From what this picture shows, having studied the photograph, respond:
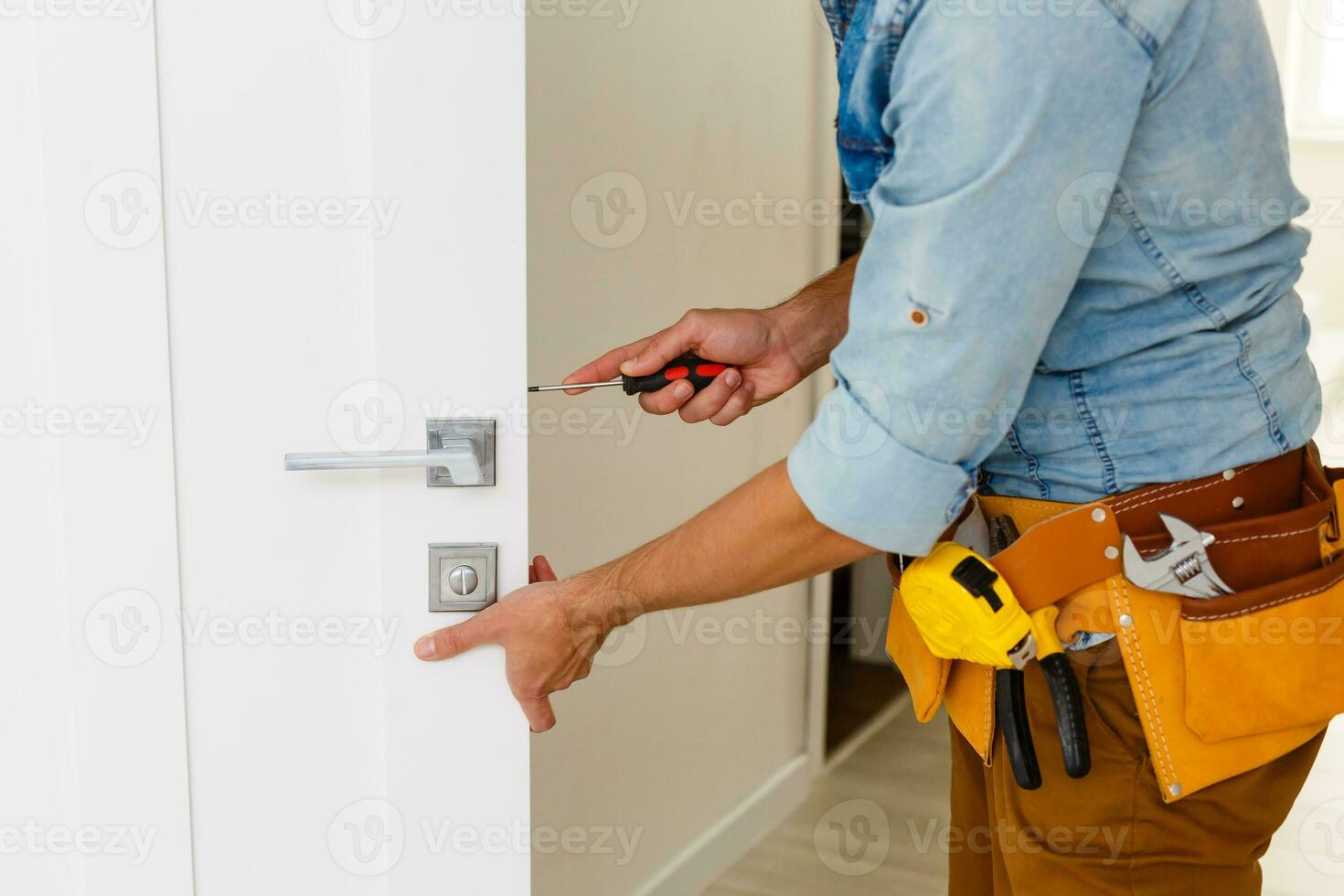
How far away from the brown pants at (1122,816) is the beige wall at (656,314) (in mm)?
1025

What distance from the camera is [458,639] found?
118 centimetres

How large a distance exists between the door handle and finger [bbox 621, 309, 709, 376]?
20 centimetres

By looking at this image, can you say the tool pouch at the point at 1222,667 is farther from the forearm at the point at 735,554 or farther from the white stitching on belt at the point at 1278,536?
the forearm at the point at 735,554

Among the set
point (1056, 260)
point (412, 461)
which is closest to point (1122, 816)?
point (1056, 260)

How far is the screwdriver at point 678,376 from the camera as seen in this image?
4.20ft

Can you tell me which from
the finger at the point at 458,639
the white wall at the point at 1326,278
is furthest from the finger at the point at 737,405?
the white wall at the point at 1326,278

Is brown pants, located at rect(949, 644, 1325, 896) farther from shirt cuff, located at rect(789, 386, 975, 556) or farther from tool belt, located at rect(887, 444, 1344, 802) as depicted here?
shirt cuff, located at rect(789, 386, 975, 556)

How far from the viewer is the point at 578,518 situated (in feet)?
6.70

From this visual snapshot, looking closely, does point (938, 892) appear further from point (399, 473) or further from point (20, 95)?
point (20, 95)

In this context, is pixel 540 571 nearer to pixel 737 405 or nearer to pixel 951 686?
pixel 737 405

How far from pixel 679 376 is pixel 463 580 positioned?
0.33 metres

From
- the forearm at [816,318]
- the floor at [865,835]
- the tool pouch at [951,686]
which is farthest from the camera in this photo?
the floor at [865,835]

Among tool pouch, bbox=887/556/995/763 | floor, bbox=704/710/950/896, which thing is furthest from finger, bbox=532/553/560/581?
floor, bbox=704/710/950/896

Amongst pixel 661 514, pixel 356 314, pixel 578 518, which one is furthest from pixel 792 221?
pixel 356 314
